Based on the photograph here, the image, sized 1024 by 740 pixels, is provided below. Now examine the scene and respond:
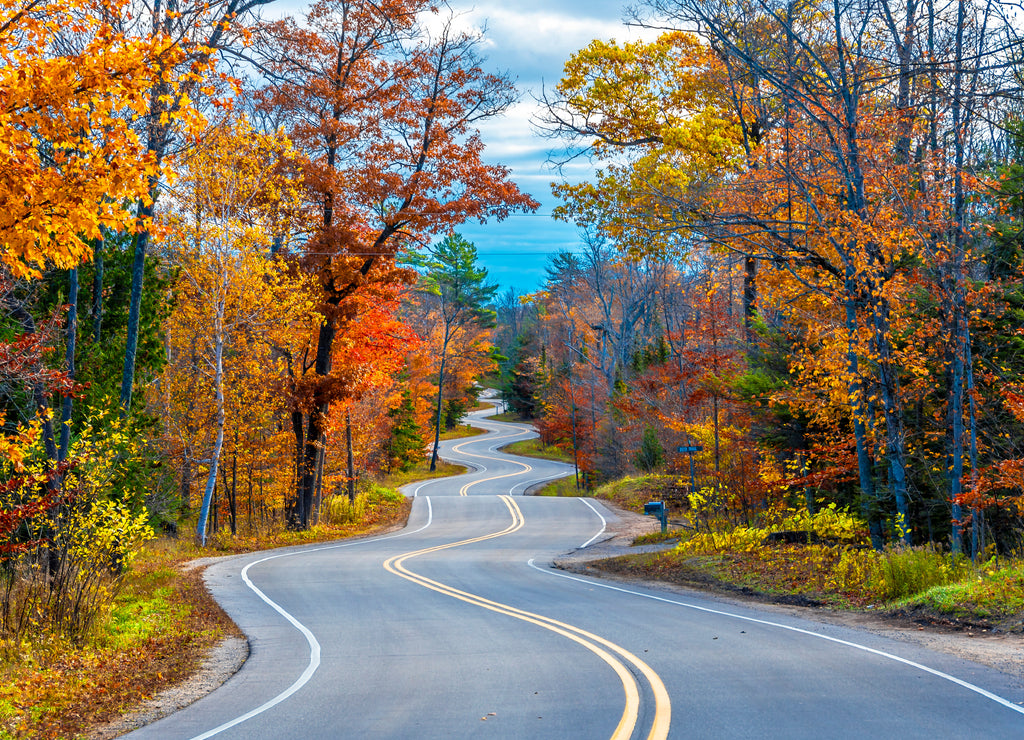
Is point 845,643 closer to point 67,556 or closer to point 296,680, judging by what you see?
point 296,680

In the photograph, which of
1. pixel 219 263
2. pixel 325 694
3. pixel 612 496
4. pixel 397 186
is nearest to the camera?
pixel 325 694

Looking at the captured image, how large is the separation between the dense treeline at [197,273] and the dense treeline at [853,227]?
702cm

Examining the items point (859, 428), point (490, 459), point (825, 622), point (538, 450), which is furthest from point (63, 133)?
point (538, 450)

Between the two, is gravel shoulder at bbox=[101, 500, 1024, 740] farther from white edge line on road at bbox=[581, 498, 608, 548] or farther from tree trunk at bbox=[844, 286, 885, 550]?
white edge line on road at bbox=[581, 498, 608, 548]

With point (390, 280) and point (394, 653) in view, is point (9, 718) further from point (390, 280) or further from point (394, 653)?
point (390, 280)

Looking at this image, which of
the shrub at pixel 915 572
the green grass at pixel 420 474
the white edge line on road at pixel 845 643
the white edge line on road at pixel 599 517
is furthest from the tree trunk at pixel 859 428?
the green grass at pixel 420 474

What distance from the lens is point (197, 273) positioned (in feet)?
77.9

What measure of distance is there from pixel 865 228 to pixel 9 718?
→ 12941 millimetres

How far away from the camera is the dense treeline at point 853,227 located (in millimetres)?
12914

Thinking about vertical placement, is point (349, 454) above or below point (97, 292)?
below

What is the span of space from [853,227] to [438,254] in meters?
18.8

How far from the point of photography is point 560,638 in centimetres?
1037

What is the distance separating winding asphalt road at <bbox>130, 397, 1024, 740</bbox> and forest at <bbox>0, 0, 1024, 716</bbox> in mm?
2852

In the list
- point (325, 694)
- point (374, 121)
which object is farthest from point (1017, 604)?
point (374, 121)
